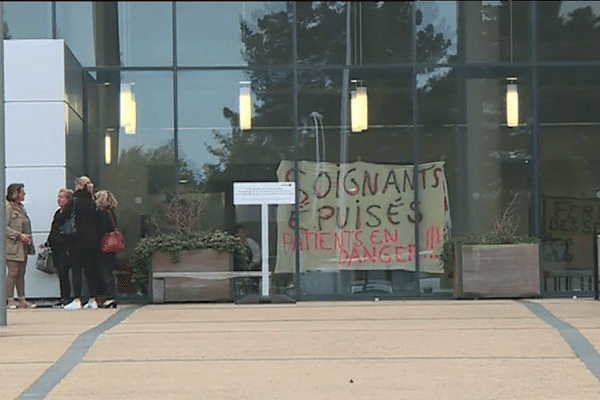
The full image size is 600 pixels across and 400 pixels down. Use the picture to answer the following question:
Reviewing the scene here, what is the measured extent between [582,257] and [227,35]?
575 centimetres

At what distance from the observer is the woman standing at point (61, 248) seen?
56.0 ft

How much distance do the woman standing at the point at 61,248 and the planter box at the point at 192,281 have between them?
44.7 inches

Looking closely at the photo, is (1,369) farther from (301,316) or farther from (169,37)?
(169,37)

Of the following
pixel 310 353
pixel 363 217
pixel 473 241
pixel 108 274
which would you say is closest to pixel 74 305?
pixel 108 274

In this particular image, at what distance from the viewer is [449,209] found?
61.4ft

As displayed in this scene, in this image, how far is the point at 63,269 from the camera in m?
17.3

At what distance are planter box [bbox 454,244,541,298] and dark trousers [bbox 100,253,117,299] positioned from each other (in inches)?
179

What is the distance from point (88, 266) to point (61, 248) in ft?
1.71

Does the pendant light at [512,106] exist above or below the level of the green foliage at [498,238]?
above

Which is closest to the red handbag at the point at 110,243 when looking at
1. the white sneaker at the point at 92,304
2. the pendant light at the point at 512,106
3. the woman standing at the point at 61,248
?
the woman standing at the point at 61,248

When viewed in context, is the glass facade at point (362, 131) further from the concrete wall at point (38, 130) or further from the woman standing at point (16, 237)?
the woman standing at point (16, 237)

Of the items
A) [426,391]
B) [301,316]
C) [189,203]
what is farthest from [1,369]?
[189,203]

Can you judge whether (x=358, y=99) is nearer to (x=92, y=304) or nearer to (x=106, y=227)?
(x=106, y=227)

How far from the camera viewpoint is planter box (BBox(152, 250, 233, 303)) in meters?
17.7
